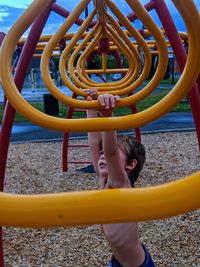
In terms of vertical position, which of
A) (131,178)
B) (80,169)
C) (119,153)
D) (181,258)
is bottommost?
(80,169)

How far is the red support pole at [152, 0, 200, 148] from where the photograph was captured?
4.92 feet

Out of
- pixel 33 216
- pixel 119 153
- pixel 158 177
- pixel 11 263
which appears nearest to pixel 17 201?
pixel 33 216

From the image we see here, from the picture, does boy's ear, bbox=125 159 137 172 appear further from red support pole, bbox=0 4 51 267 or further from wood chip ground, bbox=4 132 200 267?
wood chip ground, bbox=4 132 200 267

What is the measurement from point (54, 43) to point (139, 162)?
1.49 feet

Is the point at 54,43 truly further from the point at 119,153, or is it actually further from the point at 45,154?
the point at 45,154

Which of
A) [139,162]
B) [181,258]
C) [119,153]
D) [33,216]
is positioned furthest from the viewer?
[181,258]

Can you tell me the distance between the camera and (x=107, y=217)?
1.92 feet

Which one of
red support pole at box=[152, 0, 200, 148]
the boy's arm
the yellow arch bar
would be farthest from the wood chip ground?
the yellow arch bar

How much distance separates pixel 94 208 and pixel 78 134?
17.5 feet

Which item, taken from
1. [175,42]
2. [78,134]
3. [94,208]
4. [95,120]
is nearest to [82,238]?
[175,42]

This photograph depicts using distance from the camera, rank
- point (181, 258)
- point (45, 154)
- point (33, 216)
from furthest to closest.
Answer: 1. point (45, 154)
2. point (181, 258)
3. point (33, 216)

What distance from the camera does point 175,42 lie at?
5.12 feet

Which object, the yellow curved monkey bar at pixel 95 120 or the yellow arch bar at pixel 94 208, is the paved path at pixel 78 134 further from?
the yellow arch bar at pixel 94 208

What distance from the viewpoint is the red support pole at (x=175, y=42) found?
1499 millimetres
